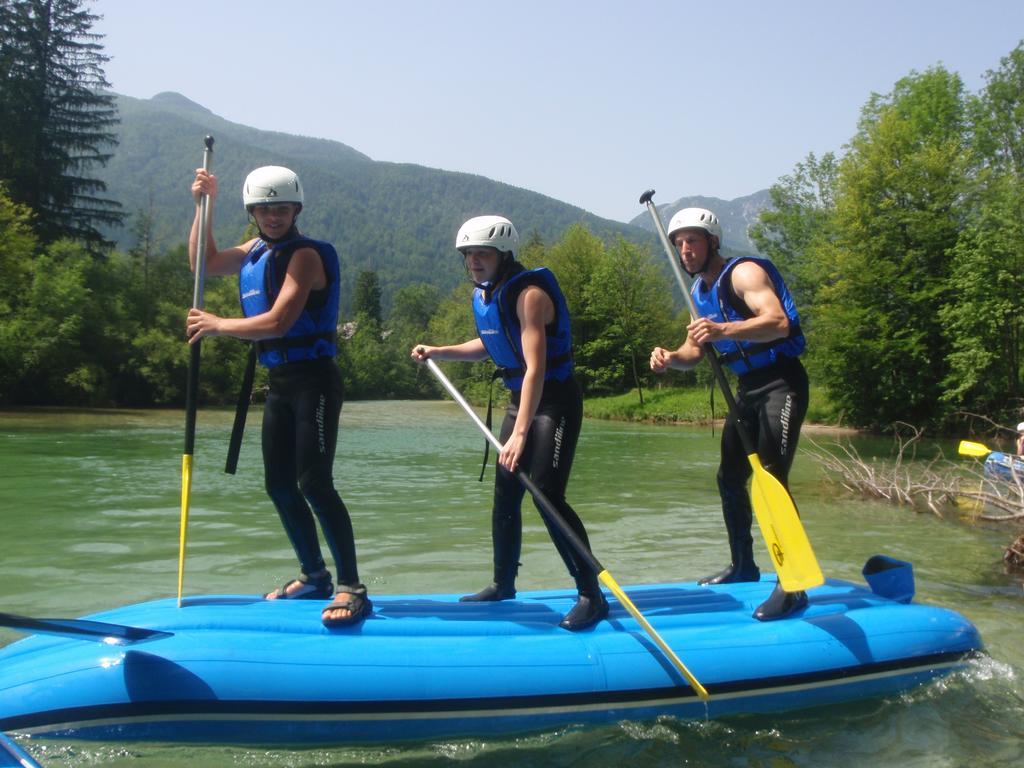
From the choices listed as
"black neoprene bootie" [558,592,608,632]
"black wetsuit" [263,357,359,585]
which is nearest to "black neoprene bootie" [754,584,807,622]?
"black neoprene bootie" [558,592,608,632]

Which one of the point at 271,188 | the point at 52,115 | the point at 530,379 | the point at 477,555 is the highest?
the point at 52,115

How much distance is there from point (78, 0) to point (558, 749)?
49027mm

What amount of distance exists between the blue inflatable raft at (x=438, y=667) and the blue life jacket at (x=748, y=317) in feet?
4.47

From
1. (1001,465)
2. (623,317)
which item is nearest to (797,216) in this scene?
(623,317)

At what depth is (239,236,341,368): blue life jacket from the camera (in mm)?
4391

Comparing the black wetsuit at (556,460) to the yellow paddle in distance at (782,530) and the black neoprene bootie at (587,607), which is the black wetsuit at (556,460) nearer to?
the black neoprene bootie at (587,607)

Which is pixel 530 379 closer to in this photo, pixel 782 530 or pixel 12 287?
pixel 782 530

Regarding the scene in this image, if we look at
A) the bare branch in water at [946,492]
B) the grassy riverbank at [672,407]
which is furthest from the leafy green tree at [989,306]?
the bare branch in water at [946,492]

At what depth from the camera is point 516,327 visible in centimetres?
461

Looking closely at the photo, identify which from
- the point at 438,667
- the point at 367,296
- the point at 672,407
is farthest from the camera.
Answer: the point at 367,296

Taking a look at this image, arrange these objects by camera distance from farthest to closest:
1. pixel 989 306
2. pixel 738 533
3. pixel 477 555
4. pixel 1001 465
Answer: pixel 989 306
pixel 1001 465
pixel 477 555
pixel 738 533

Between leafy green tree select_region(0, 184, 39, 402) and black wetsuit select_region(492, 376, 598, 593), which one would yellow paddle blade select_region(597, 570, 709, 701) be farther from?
leafy green tree select_region(0, 184, 39, 402)

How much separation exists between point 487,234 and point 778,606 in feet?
8.24

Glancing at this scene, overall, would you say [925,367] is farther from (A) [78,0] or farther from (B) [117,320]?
(A) [78,0]
